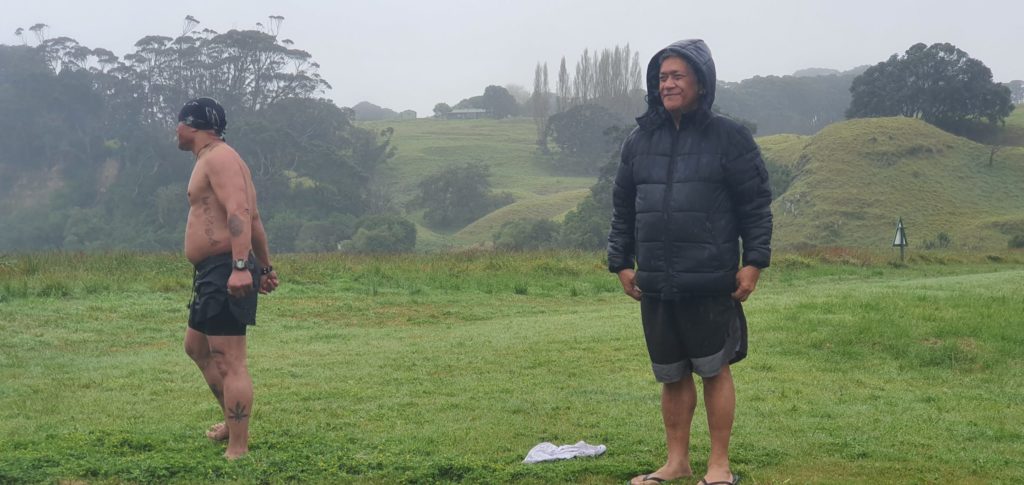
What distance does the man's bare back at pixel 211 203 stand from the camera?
554cm

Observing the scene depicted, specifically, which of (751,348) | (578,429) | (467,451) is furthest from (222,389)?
(751,348)

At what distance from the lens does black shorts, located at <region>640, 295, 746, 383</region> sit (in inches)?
187

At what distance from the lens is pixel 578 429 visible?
654 centimetres

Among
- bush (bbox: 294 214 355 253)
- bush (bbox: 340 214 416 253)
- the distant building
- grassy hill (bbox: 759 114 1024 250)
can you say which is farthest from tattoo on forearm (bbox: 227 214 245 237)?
the distant building

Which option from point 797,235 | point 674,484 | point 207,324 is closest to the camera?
point 674,484

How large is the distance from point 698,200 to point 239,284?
90.6 inches

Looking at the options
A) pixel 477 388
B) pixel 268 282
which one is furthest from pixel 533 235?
pixel 268 282

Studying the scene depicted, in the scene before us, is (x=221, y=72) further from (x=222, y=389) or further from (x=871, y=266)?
(x=222, y=389)

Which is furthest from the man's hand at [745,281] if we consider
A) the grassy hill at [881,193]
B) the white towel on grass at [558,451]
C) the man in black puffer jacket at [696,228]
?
the grassy hill at [881,193]

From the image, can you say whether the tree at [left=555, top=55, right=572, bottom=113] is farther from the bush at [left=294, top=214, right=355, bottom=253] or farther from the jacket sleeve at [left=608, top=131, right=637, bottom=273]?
the jacket sleeve at [left=608, top=131, right=637, bottom=273]

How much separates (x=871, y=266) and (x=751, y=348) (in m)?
19.1

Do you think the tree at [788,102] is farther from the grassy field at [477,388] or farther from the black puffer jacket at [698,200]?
the black puffer jacket at [698,200]

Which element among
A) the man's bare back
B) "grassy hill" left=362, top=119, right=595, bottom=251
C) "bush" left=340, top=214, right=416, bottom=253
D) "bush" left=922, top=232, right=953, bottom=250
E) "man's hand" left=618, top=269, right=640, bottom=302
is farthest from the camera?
"grassy hill" left=362, top=119, right=595, bottom=251

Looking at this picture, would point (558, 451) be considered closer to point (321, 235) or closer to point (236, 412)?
point (236, 412)
